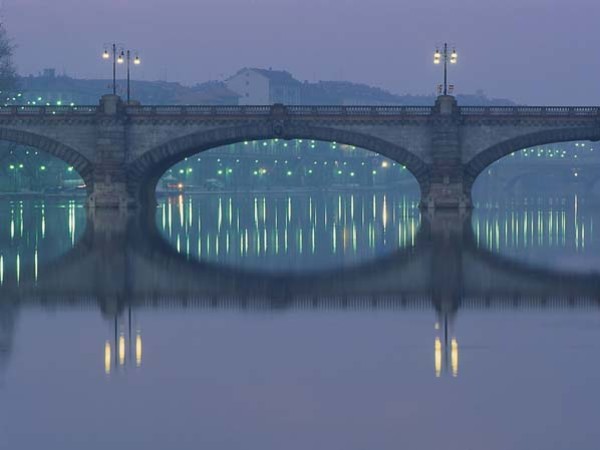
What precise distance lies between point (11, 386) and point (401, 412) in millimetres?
6595

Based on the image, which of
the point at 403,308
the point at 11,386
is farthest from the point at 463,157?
the point at 11,386

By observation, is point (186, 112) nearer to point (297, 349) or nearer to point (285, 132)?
point (285, 132)

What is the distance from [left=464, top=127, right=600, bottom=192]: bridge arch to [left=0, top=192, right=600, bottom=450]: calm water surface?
1386 inches

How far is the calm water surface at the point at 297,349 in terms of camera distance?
19.5 m

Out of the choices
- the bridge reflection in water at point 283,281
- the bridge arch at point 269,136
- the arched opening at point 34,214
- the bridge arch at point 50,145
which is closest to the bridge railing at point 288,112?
the bridge arch at point 269,136

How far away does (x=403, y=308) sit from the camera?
112ft

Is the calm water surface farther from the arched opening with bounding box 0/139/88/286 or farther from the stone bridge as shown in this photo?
the stone bridge

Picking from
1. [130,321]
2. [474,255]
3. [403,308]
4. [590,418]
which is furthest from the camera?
[474,255]

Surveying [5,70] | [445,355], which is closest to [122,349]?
[445,355]

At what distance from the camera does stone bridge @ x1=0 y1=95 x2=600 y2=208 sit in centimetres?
8881

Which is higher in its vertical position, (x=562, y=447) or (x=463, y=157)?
(x=463, y=157)

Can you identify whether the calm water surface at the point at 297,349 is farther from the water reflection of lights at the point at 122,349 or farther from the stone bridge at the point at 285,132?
the stone bridge at the point at 285,132

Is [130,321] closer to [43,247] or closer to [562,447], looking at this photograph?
[562,447]

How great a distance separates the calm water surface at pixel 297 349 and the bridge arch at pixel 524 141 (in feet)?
116
